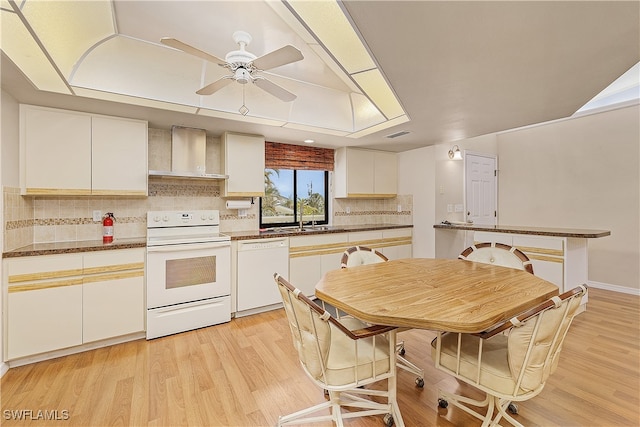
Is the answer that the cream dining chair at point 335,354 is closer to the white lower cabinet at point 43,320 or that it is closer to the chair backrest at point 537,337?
the chair backrest at point 537,337

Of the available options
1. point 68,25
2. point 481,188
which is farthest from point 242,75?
point 481,188

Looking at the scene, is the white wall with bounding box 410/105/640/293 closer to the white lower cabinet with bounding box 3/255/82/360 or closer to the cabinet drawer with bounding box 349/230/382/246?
the cabinet drawer with bounding box 349/230/382/246

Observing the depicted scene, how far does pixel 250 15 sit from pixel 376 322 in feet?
7.11

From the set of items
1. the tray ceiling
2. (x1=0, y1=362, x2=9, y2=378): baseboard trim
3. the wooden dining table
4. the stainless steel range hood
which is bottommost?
(x1=0, y1=362, x2=9, y2=378): baseboard trim

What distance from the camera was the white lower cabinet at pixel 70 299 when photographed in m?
2.16

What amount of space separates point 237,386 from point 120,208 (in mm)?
2313

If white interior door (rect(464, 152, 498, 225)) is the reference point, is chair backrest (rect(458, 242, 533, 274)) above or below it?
below

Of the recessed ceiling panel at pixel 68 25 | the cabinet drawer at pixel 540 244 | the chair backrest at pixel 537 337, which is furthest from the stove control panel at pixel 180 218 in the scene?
the cabinet drawer at pixel 540 244

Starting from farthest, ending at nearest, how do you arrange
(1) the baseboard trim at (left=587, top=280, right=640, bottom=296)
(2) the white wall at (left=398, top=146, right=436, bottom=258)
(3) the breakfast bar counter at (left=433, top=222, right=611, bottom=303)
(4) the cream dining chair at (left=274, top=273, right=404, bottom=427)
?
(2) the white wall at (left=398, top=146, right=436, bottom=258), (1) the baseboard trim at (left=587, top=280, right=640, bottom=296), (3) the breakfast bar counter at (left=433, top=222, right=611, bottom=303), (4) the cream dining chair at (left=274, top=273, right=404, bottom=427)

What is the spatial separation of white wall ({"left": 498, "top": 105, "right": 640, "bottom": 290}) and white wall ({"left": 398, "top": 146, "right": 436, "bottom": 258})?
196 centimetres

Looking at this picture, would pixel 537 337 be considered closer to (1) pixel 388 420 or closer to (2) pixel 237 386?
(1) pixel 388 420

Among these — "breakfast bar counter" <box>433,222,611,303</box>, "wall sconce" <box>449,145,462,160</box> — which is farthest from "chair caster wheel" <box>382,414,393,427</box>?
"wall sconce" <box>449,145,462,160</box>

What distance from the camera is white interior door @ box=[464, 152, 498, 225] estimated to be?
476 cm

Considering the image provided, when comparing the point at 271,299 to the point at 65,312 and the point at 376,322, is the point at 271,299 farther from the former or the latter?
the point at 376,322
